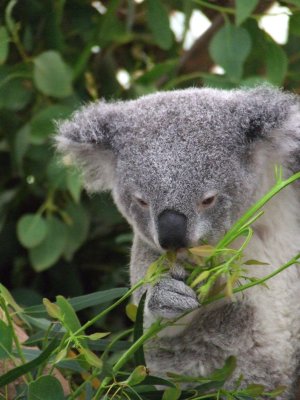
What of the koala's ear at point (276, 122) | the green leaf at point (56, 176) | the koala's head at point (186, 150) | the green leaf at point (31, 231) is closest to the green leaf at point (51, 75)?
the green leaf at point (56, 176)

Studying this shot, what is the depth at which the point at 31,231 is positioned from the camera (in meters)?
3.64

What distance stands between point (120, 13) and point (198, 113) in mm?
2108

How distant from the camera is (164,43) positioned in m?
3.75

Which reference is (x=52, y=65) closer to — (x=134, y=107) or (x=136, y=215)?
(x=134, y=107)

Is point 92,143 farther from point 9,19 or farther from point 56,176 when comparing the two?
point 9,19

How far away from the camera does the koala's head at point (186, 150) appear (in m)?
2.46

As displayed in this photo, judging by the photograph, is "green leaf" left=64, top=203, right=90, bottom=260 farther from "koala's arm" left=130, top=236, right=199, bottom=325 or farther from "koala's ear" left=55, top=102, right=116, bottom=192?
"koala's arm" left=130, top=236, right=199, bottom=325

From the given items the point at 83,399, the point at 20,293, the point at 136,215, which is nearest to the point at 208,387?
the point at 83,399

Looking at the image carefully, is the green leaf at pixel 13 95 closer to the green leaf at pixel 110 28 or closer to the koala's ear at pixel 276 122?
the green leaf at pixel 110 28

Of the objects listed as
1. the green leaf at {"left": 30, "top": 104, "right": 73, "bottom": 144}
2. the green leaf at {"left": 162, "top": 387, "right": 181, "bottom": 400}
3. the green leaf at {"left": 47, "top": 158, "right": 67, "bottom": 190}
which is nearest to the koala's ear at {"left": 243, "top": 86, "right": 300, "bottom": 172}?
the green leaf at {"left": 162, "top": 387, "right": 181, "bottom": 400}

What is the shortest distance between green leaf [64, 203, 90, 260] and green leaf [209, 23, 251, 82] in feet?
3.16

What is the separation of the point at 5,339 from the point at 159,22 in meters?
1.84

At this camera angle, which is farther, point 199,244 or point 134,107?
point 134,107

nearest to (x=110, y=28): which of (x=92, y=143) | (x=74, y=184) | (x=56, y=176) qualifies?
(x=56, y=176)
